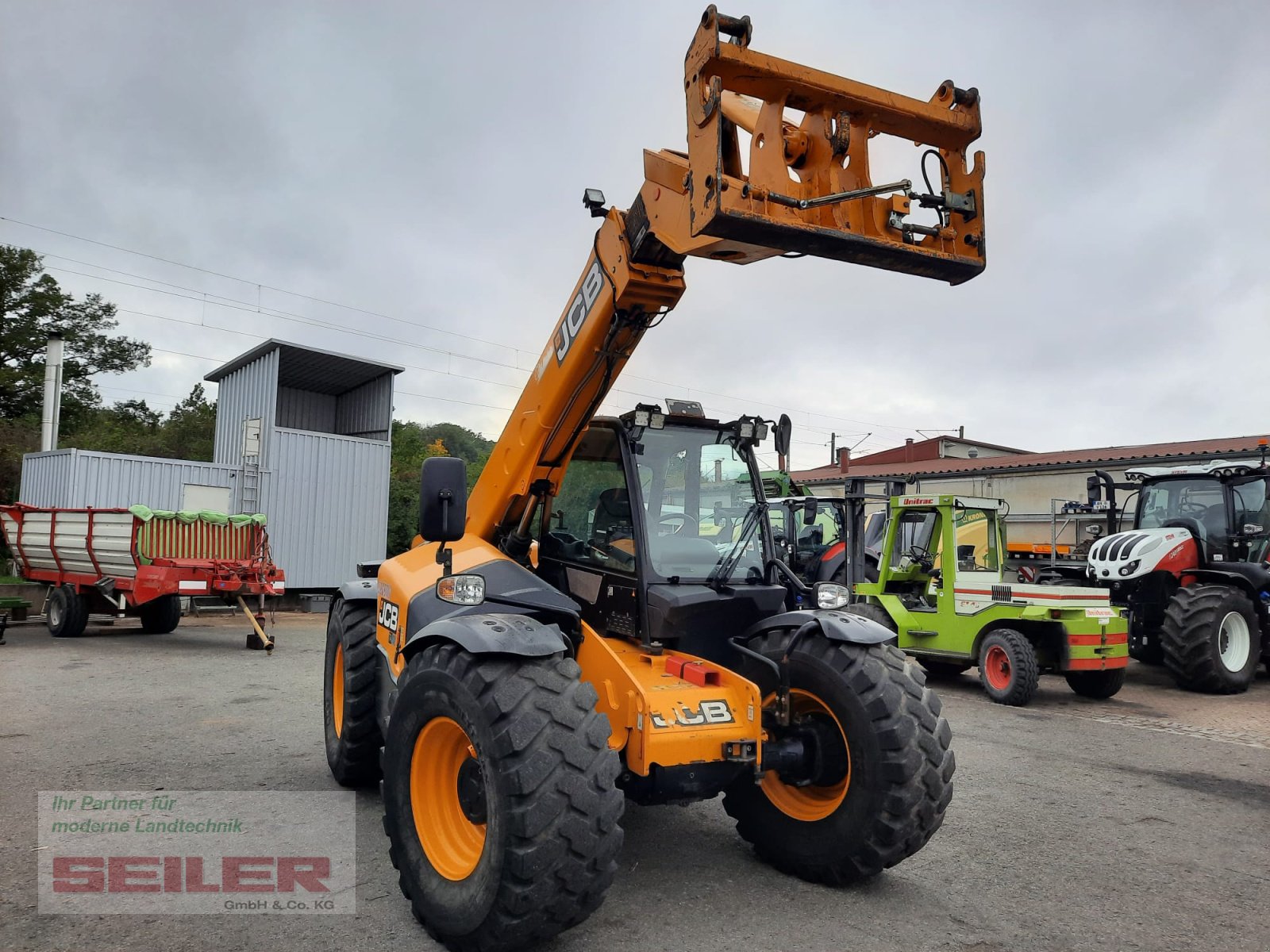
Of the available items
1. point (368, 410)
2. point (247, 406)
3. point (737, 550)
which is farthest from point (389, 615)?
point (368, 410)

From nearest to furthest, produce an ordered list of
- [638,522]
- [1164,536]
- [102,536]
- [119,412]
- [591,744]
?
1. [591,744]
2. [638,522]
3. [1164,536]
4. [102,536]
5. [119,412]

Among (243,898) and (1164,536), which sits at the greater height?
(1164,536)

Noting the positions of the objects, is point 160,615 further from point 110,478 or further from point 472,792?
point 472,792

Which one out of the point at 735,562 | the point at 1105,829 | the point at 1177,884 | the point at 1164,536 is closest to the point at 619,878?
the point at 735,562

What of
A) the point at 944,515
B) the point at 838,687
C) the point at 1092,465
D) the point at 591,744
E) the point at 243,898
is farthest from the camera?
the point at 1092,465

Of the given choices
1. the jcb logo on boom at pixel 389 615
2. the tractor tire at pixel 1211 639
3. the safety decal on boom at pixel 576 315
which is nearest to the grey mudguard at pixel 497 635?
the jcb logo on boom at pixel 389 615

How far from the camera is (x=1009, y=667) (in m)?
9.27

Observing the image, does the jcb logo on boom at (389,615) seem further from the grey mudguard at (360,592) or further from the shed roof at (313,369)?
the shed roof at (313,369)

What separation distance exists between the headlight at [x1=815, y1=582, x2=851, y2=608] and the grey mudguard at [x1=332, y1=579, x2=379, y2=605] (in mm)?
2809

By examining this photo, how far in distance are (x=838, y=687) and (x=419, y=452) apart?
36370 mm

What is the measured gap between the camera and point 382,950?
329cm

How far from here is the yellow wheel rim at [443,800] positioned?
3525 mm

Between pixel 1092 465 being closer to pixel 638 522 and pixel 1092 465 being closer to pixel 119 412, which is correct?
pixel 638 522

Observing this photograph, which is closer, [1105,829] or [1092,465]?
A: [1105,829]
